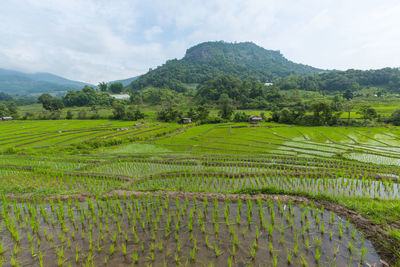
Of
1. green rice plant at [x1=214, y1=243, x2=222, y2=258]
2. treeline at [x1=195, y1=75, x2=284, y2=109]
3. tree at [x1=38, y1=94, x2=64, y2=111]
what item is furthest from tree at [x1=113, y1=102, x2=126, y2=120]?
green rice plant at [x1=214, y1=243, x2=222, y2=258]

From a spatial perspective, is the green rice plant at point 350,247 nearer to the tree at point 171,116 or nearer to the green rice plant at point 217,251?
the green rice plant at point 217,251

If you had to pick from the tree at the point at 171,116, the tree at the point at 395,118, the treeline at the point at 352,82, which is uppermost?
the treeline at the point at 352,82

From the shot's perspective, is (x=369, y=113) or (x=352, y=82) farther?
(x=352, y=82)

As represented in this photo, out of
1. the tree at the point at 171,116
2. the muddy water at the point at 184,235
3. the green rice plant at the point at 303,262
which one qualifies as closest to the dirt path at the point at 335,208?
the muddy water at the point at 184,235

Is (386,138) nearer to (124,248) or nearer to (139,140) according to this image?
(124,248)

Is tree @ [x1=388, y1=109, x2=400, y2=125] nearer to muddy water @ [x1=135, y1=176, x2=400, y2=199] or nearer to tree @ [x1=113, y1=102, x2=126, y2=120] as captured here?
muddy water @ [x1=135, y1=176, x2=400, y2=199]

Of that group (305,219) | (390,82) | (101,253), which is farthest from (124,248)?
(390,82)

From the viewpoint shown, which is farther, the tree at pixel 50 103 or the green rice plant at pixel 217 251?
the tree at pixel 50 103

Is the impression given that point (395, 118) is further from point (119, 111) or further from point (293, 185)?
point (119, 111)

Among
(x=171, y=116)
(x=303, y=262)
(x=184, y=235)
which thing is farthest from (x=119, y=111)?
(x=303, y=262)
